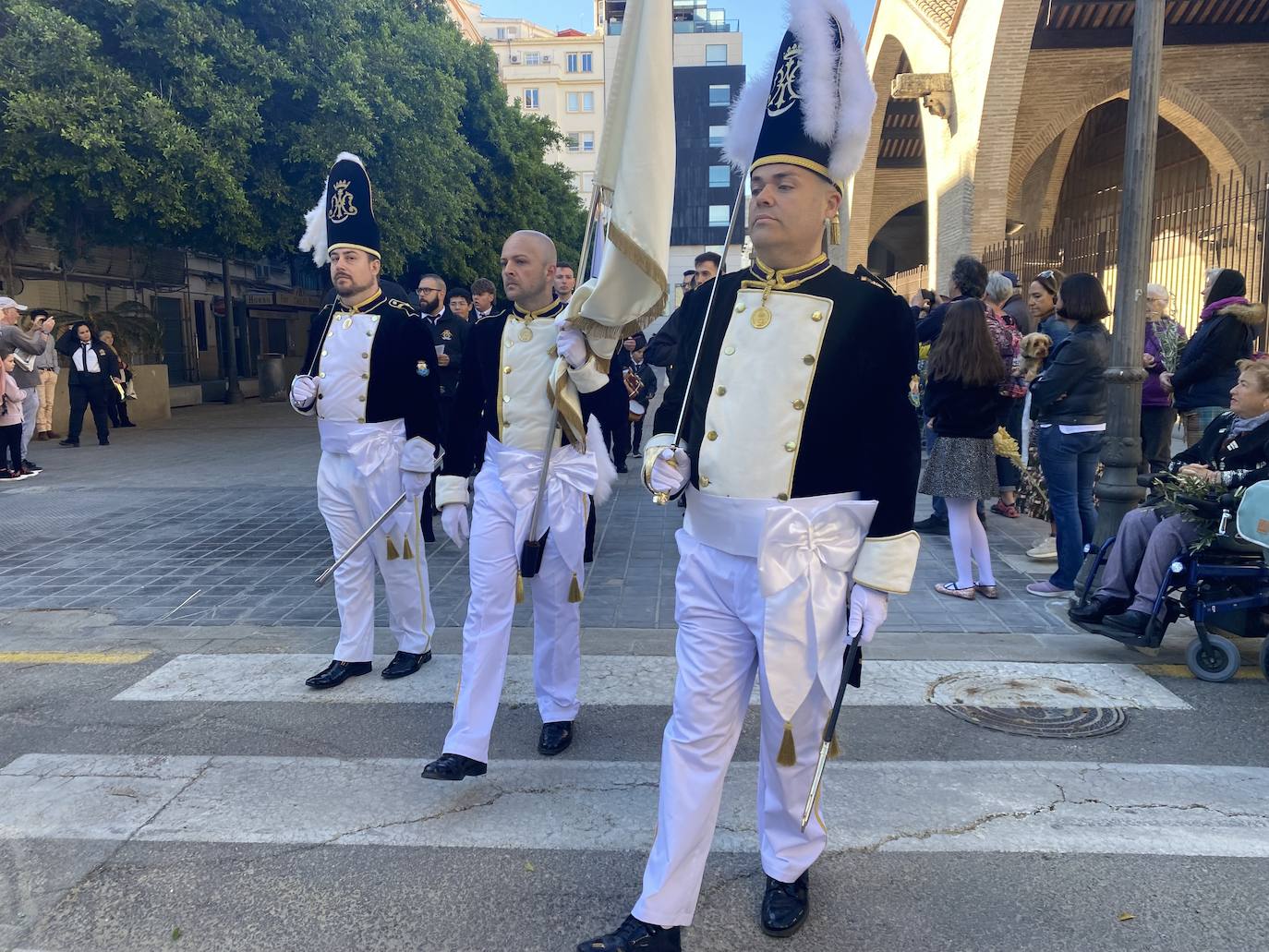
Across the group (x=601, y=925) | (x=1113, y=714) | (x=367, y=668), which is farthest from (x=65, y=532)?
(x=1113, y=714)

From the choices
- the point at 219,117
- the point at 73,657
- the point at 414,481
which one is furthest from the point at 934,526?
the point at 219,117

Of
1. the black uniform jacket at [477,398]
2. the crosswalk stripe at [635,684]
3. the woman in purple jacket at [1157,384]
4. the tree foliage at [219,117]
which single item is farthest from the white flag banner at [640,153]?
the tree foliage at [219,117]

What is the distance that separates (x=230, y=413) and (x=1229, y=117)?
20.3 m

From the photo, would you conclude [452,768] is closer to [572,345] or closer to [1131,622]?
[572,345]

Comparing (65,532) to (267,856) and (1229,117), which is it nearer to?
(267,856)

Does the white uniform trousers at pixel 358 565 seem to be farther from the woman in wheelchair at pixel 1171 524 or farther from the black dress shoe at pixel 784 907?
the woman in wheelchair at pixel 1171 524

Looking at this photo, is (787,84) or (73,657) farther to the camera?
(73,657)

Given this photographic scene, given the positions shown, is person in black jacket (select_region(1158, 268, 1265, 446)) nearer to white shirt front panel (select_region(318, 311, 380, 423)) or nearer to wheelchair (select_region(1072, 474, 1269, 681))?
wheelchair (select_region(1072, 474, 1269, 681))

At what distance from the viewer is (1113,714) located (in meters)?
4.22

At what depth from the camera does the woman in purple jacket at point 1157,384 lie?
24.9 feet

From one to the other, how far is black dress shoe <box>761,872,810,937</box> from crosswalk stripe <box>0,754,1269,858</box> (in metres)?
0.40

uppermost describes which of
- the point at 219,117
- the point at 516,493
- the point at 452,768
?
the point at 219,117

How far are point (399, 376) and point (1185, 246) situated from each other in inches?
475

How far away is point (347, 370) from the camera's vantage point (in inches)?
180
